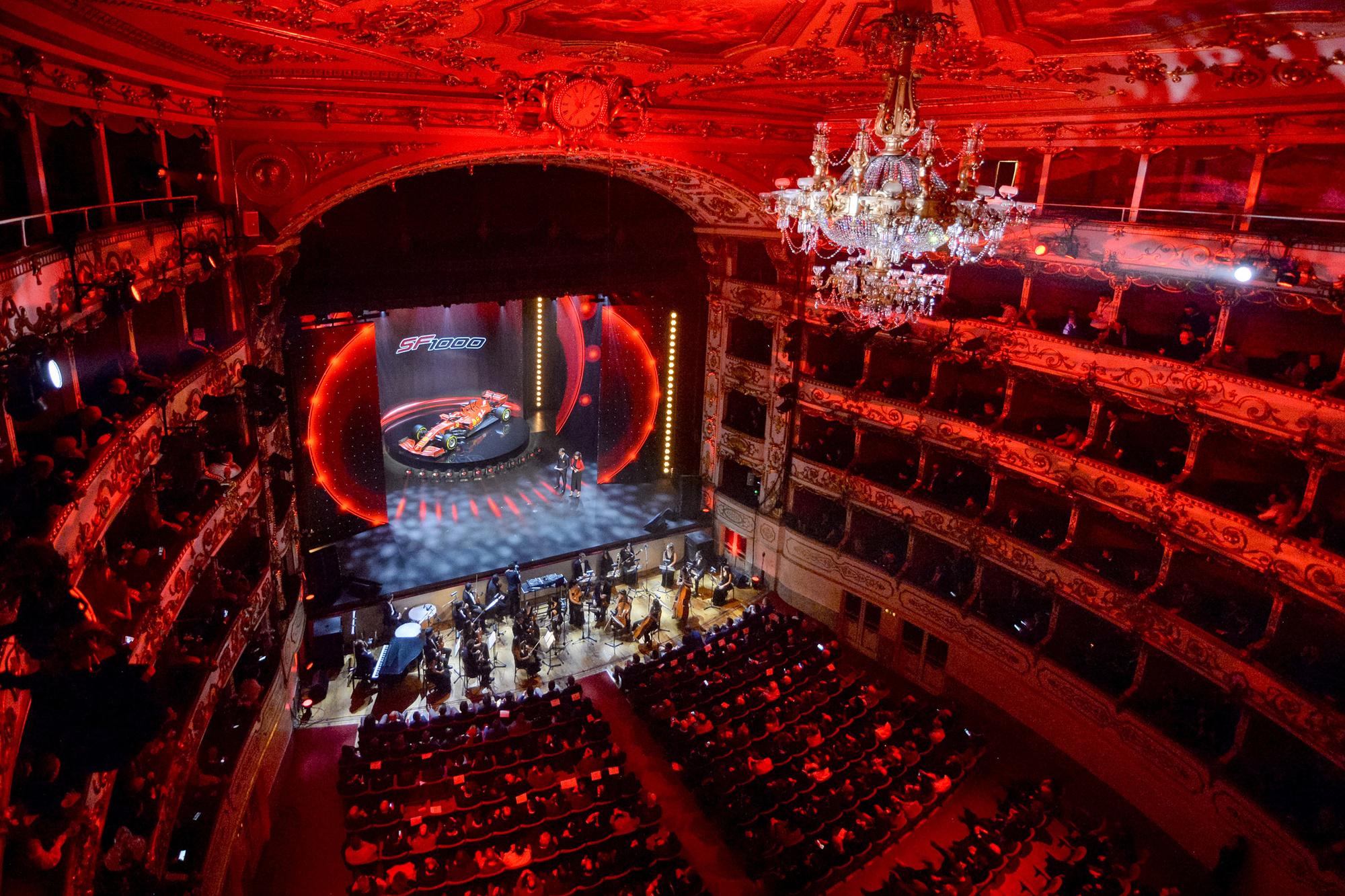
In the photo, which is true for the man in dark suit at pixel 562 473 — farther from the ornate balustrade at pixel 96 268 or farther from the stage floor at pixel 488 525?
the ornate balustrade at pixel 96 268

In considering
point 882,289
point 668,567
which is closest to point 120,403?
point 882,289

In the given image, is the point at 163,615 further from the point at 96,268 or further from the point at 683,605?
the point at 683,605

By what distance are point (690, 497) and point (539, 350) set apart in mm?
7558

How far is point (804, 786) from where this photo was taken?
44.4 ft

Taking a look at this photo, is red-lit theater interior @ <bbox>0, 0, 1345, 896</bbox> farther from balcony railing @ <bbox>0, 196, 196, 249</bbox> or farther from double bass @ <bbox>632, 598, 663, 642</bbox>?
double bass @ <bbox>632, 598, 663, 642</bbox>

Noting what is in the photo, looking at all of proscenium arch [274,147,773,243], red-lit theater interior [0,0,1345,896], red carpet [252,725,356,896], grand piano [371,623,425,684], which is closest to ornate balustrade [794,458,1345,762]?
red-lit theater interior [0,0,1345,896]

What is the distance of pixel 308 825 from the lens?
43.1 ft

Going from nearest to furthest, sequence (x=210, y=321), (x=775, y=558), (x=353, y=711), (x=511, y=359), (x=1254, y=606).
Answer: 1. (x=210, y=321)
2. (x=1254, y=606)
3. (x=353, y=711)
4. (x=775, y=558)
5. (x=511, y=359)

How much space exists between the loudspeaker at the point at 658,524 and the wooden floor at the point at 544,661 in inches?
48.0

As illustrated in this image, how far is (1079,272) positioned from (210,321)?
1373 cm

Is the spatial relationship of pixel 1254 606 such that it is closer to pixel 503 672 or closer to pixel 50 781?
pixel 503 672

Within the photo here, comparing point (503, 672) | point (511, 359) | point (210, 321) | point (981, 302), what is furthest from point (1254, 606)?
point (511, 359)

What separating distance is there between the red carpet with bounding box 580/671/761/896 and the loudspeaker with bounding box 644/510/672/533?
15.2 feet

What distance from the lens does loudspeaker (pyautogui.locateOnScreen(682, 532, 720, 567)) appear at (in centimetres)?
2156
